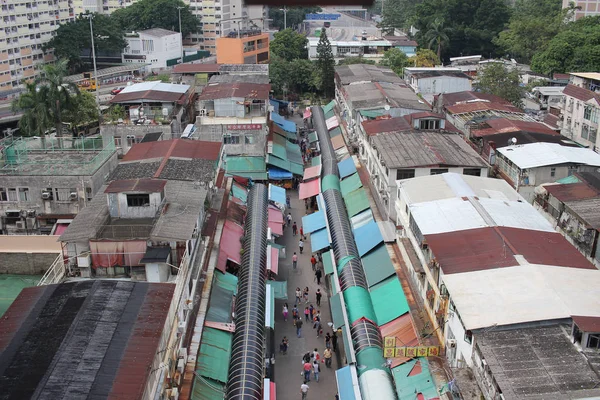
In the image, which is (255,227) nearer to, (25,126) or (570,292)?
(570,292)

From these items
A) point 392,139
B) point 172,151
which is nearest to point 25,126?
point 172,151

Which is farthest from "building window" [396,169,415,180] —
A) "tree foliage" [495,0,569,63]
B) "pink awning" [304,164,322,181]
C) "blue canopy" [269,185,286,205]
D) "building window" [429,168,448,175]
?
"tree foliage" [495,0,569,63]

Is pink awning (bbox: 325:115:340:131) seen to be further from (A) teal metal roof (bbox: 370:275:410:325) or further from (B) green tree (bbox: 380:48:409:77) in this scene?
(A) teal metal roof (bbox: 370:275:410:325)

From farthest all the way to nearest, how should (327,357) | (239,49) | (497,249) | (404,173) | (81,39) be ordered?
(81,39) < (239,49) < (404,173) < (327,357) < (497,249)

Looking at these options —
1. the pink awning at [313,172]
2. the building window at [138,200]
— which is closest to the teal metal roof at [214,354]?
the building window at [138,200]

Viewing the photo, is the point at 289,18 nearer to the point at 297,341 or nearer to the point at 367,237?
the point at 367,237

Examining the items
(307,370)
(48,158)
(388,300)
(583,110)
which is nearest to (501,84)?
(583,110)
